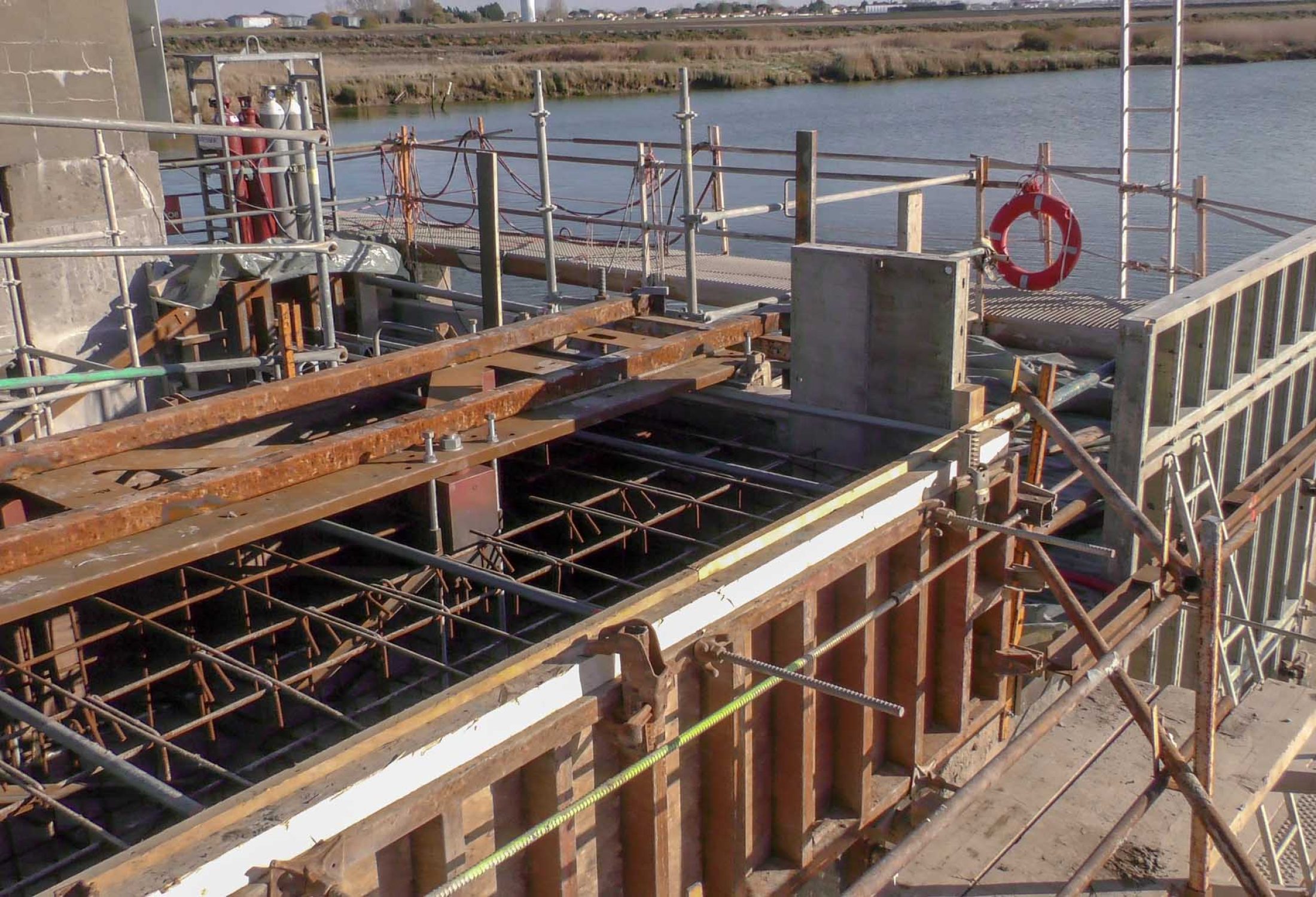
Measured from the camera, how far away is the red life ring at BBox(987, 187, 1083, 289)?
481 inches

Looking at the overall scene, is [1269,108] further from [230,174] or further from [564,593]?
[564,593]

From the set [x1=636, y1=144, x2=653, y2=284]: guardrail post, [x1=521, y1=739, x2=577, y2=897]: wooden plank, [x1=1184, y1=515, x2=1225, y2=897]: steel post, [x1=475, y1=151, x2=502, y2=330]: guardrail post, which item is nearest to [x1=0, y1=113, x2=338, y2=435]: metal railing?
[x1=475, y1=151, x2=502, y2=330]: guardrail post

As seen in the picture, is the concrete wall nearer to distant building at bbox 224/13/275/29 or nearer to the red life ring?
the red life ring

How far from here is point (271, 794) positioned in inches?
133

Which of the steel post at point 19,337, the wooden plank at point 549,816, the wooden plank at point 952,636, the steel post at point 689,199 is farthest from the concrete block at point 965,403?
the steel post at point 19,337

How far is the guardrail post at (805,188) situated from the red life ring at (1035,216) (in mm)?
3252

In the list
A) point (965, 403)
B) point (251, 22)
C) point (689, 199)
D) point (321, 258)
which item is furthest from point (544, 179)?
point (251, 22)

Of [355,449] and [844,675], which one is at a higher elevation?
[355,449]

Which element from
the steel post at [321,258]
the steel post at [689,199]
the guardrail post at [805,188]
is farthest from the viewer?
the steel post at [689,199]

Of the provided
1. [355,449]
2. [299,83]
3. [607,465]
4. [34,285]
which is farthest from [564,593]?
[299,83]

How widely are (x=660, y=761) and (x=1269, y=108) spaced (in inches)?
1465

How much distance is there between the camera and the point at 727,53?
2867 inches

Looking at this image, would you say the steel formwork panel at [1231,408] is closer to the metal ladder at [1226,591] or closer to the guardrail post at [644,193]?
the metal ladder at [1226,591]

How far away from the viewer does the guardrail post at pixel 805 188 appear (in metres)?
8.98
